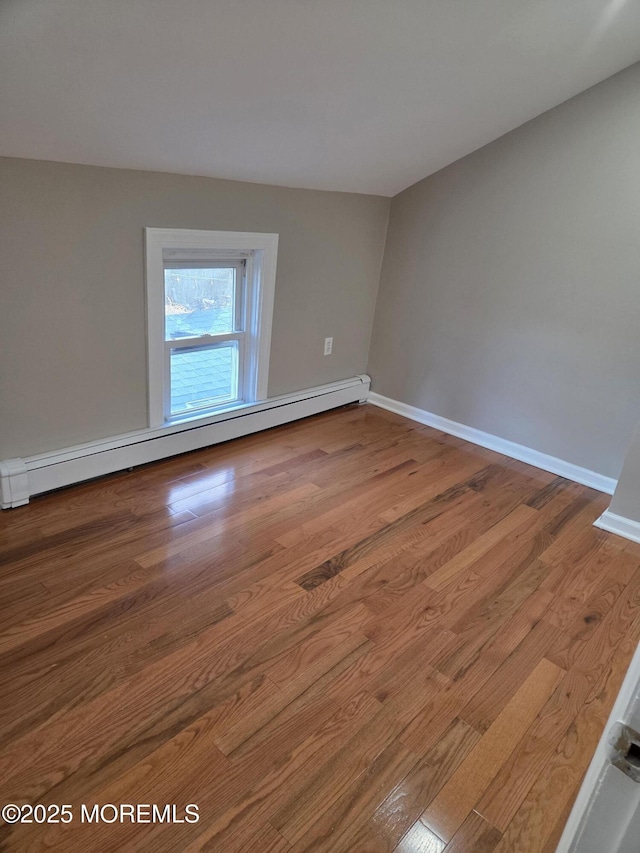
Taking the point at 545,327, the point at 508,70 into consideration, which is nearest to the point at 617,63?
the point at 508,70

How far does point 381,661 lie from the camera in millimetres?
1698

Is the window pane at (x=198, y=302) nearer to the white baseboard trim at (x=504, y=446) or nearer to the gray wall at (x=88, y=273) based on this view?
the gray wall at (x=88, y=273)

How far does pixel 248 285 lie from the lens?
2930 mm

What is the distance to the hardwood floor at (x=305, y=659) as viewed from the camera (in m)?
1.27

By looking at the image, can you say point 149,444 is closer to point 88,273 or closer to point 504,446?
point 88,273

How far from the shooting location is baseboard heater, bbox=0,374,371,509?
224 centimetres

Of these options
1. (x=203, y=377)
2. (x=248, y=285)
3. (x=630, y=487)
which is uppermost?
(x=248, y=285)

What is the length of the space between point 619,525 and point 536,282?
131 cm

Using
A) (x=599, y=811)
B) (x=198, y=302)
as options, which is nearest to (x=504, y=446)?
(x=198, y=302)

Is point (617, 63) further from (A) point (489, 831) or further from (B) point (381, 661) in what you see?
(A) point (489, 831)

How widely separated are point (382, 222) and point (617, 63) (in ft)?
4.71

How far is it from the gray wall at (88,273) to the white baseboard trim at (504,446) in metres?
1.09

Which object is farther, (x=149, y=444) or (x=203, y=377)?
(x=203, y=377)

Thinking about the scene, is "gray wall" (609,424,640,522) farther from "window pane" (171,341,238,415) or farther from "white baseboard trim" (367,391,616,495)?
"window pane" (171,341,238,415)
